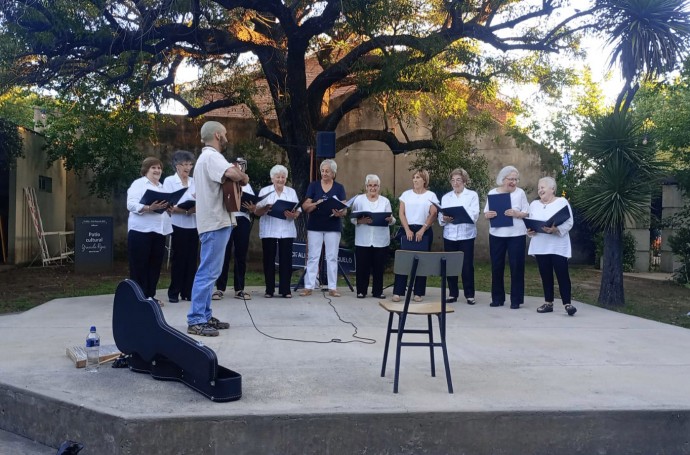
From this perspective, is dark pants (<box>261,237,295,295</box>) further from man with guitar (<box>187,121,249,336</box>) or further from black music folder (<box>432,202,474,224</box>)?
man with guitar (<box>187,121,249,336</box>)

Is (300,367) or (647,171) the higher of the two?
(647,171)

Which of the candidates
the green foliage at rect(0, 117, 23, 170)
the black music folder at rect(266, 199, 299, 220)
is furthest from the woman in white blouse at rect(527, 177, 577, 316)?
the green foliage at rect(0, 117, 23, 170)

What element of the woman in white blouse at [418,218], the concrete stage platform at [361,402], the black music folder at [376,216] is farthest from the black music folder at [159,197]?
the woman in white blouse at [418,218]

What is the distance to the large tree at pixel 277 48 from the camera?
33.5 ft

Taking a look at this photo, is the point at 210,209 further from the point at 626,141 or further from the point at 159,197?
the point at 626,141

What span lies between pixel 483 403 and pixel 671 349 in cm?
291

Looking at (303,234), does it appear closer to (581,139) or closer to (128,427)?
(581,139)

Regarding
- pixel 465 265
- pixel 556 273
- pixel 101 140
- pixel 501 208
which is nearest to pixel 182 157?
pixel 465 265

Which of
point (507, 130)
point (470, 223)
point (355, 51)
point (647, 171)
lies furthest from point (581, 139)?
point (507, 130)

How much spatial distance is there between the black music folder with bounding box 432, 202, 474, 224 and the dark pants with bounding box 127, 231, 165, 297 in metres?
3.72

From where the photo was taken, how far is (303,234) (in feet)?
40.7

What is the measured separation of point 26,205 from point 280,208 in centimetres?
939

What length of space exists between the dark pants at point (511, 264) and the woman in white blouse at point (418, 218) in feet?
3.01

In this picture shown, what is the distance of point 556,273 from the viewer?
8.06m
